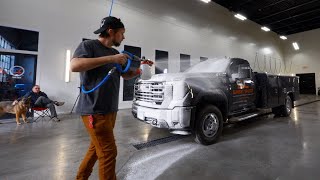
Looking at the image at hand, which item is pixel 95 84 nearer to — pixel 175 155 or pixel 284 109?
pixel 175 155

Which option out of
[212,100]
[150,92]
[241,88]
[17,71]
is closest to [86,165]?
[150,92]

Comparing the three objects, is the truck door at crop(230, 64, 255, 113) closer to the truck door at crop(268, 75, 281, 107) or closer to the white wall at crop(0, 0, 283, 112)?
the truck door at crop(268, 75, 281, 107)

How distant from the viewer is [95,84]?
156cm

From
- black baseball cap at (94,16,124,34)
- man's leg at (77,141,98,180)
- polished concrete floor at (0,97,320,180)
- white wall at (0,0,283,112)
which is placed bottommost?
polished concrete floor at (0,97,320,180)

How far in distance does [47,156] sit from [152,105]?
1891 millimetres

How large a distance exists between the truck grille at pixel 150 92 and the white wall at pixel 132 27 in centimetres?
433

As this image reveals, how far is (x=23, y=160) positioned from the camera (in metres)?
2.83

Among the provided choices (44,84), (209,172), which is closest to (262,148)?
(209,172)

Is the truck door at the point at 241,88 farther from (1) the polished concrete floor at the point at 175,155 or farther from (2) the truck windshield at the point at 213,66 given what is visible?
(1) the polished concrete floor at the point at 175,155

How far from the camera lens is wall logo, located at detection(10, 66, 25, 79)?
20.3ft

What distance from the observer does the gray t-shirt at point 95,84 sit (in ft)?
5.05

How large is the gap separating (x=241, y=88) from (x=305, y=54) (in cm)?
2074

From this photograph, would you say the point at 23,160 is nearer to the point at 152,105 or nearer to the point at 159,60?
the point at 152,105

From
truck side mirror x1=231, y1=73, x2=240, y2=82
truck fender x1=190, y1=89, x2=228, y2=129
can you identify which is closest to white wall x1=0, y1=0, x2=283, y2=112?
truck fender x1=190, y1=89, x2=228, y2=129
